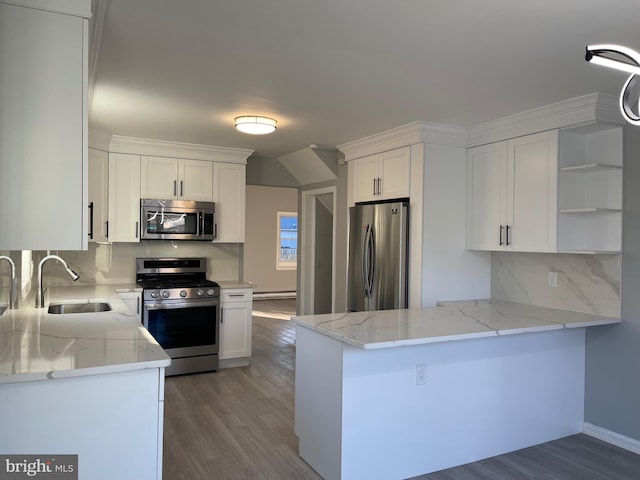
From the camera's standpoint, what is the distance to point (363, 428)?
2668 mm

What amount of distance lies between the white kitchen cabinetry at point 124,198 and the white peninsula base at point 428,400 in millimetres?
2586

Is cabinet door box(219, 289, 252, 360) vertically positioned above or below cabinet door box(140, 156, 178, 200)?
below

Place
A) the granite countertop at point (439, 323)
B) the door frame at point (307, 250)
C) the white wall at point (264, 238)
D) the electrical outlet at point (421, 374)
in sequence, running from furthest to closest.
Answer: the white wall at point (264, 238) < the door frame at point (307, 250) < the electrical outlet at point (421, 374) < the granite countertop at point (439, 323)

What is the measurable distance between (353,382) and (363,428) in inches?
10.6

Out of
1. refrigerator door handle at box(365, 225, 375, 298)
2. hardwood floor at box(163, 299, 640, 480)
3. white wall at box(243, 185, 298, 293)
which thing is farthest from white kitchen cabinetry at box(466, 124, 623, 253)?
white wall at box(243, 185, 298, 293)

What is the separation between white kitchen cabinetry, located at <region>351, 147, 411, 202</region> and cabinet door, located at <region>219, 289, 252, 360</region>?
1.59 m

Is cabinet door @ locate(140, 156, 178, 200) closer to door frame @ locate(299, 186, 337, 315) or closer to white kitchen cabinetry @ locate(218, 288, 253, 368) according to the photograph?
white kitchen cabinetry @ locate(218, 288, 253, 368)

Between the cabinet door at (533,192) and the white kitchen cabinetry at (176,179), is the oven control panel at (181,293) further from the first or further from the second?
the cabinet door at (533,192)

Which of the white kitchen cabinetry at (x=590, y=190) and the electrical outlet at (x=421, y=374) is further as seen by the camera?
the white kitchen cabinetry at (x=590, y=190)

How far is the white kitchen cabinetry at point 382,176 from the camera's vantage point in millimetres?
4273

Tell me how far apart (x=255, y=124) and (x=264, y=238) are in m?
7.02

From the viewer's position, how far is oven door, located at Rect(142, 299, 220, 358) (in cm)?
462

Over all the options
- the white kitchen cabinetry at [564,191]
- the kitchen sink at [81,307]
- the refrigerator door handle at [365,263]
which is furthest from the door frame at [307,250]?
the kitchen sink at [81,307]

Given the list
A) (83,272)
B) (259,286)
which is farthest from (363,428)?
(259,286)
